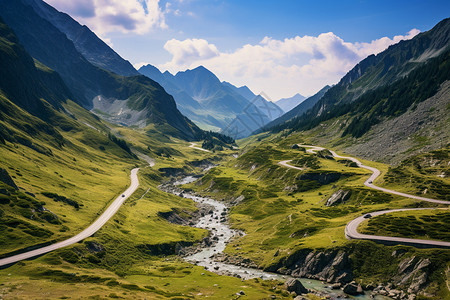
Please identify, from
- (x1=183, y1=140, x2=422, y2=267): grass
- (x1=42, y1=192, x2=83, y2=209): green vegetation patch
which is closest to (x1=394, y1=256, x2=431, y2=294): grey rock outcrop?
(x1=183, y1=140, x2=422, y2=267): grass

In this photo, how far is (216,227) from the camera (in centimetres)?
13388

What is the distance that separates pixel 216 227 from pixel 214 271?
47.5m

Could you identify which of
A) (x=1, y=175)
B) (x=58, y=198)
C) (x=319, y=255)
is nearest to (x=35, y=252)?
(x=1, y=175)

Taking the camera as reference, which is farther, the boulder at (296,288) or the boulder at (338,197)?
the boulder at (338,197)

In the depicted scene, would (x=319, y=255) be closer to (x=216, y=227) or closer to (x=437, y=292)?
(x=437, y=292)

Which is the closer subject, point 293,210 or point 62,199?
point 62,199

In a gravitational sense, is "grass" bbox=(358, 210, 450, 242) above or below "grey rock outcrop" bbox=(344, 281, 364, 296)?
above

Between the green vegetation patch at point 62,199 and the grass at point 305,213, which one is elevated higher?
the grass at point 305,213

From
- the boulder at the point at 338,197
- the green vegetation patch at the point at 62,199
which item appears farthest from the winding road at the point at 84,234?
A: the boulder at the point at 338,197

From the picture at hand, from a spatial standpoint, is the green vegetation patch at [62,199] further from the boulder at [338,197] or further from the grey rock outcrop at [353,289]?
the boulder at [338,197]

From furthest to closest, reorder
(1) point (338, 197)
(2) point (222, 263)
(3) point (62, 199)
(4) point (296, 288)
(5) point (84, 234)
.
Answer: (1) point (338, 197)
(3) point (62, 199)
(2) point (222, 263)
(5) point (84, 234)
(4) point (296, 288)

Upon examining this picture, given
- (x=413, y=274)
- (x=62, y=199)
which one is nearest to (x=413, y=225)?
(x=413, y=274)

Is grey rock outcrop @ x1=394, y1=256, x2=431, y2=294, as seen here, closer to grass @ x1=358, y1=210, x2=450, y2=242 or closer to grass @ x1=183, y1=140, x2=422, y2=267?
grass @ x1=358, y1=210, x2=450, y2=242

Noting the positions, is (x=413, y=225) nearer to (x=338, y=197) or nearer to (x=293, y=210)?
(x=338, y=197)
